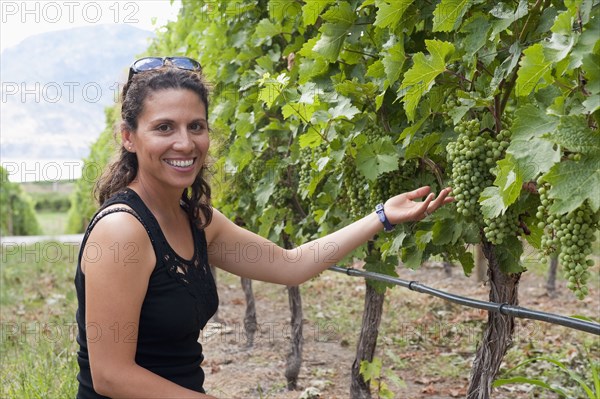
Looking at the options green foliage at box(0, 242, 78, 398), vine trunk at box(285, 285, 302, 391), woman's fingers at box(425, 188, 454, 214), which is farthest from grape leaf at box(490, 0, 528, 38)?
vine trunk at box(285, 285, 302, 391)

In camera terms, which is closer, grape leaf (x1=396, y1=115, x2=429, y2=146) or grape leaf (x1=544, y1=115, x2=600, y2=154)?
grape leaf (x1=544, y1=115, x2=600, y2=154)

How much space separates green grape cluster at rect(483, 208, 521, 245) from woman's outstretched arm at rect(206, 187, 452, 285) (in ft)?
1.73

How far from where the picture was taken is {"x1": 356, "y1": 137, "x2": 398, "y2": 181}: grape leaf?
265cm

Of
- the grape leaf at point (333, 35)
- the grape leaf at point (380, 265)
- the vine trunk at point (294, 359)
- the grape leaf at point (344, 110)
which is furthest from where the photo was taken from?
the vine trunk at point (294, 359)

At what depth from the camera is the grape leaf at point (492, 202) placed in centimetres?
198

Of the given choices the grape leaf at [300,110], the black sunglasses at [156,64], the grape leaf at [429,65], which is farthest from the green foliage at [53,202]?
the grape leaf at [429,65]

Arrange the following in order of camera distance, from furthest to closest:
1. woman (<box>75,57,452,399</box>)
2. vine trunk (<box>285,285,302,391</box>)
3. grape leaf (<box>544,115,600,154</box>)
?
vine trunk (<box>285,285,302,391</box>), woman (<box>75,57,452,399</box>), grape leaf (<box>544,115,600,154</box>)

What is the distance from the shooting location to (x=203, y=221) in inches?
106

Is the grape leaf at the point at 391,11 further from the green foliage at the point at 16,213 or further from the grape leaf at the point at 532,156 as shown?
the green foliage at the point at 16,213

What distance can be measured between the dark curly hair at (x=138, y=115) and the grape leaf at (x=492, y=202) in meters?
1.06

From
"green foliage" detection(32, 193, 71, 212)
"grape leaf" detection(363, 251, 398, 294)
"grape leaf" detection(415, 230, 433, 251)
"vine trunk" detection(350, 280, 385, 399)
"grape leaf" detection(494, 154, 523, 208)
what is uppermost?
"grape leaf" detection(494, 154, 523, 208)

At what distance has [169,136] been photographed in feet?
7.72

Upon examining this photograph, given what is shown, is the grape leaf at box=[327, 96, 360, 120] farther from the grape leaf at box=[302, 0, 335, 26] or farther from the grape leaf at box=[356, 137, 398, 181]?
the grape leaf at box=[302, 0, 335, 26]

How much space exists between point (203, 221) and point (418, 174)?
918mm
